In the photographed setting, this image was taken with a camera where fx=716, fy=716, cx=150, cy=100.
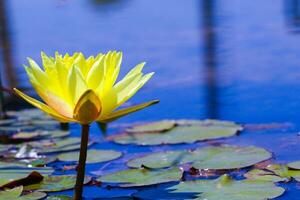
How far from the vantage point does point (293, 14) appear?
309 centimetres

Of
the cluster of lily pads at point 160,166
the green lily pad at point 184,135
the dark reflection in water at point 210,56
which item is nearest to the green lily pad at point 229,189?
the cluster of lily pads at point 160,166

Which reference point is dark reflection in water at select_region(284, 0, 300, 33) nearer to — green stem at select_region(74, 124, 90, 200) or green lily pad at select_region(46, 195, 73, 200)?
green lily pad at select_region(46, 195, 73, 200)

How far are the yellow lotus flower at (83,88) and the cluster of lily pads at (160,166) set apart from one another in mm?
201

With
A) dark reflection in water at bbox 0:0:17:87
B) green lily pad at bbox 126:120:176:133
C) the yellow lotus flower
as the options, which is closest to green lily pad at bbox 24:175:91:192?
the yellow lotus flower

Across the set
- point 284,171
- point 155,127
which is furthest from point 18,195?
point 155,127

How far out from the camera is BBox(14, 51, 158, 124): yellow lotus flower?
2.88 feet

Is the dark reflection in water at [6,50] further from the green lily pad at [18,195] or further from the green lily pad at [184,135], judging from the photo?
the green lily pad at [18,195]

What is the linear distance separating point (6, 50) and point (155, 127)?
1623 mm

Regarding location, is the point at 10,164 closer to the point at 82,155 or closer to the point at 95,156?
the point at 95,156

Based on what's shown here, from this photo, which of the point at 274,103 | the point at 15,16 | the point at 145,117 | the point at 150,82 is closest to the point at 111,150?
the point at 145,117

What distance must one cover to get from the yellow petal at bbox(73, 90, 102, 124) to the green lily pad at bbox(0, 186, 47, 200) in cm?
23

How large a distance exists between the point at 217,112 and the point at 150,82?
1.56 feet

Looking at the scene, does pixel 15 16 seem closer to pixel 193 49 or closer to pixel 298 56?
pixel 193 49

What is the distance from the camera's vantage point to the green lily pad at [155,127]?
1.52 meters
